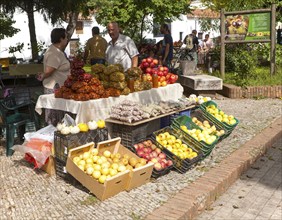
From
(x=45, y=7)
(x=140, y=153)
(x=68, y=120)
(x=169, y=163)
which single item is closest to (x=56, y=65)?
(x=68, y=120)

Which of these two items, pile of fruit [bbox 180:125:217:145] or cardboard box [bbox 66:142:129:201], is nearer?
cardboard box [bbox 66:142:129:201]

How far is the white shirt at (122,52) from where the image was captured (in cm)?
716

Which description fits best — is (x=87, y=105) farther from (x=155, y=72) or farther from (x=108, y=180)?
(x=155, y=72)

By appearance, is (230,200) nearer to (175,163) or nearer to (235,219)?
(235,219)

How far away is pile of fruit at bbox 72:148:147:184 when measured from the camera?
4.62 m

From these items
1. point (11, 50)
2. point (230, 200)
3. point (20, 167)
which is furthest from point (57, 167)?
point (11, 50)

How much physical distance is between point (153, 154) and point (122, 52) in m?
2.38

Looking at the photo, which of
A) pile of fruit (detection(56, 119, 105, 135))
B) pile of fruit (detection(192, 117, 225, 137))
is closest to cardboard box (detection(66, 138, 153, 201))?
pile of fruit (detection(56, 119, 105, 135))

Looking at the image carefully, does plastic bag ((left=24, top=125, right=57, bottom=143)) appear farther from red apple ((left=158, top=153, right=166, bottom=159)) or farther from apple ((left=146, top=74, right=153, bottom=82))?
apple ((left=146, top=74, right=153, bottom=82))

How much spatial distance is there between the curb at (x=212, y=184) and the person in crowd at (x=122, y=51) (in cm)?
228

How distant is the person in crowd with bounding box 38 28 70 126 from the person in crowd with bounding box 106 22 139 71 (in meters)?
1.06

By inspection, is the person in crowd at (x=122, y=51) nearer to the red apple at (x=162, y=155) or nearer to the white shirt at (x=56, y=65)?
the white shirt at (x=56, y=65)

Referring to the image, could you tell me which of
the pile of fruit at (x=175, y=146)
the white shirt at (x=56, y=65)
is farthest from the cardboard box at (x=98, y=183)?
the white shirt at (x=56, y=65)

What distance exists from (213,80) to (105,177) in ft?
22.4
